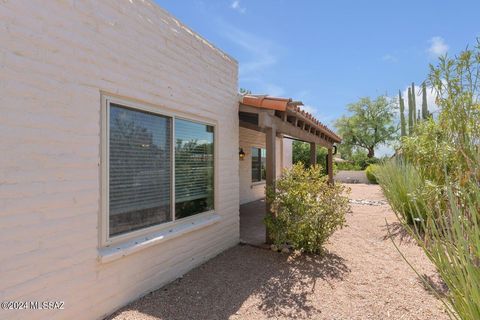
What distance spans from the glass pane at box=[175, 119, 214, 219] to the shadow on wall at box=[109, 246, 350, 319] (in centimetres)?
105

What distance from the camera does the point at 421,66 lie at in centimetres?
362

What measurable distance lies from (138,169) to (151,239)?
0.96 meters

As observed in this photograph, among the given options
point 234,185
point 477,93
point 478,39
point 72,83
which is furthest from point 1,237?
point 478,39

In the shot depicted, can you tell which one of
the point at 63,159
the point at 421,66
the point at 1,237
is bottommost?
the point at 1,237

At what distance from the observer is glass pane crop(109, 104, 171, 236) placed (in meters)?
3.48

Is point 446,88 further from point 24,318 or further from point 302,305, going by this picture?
point 24,318

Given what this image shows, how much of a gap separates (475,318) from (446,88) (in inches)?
104

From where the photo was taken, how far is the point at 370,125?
1390 inches

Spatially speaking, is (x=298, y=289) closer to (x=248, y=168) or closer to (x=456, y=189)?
(x=456, y=189)

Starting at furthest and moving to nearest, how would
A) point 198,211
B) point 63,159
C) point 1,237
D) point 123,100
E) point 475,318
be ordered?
point 198,211, point 123,100, point 63,159, point 1,237, point 475,318

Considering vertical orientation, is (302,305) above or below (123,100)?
below

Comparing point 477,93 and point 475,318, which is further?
point 477,93

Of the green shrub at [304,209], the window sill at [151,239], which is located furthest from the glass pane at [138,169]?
the green shrub at [304,209]

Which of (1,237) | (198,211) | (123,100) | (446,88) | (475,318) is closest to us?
(475,318)
